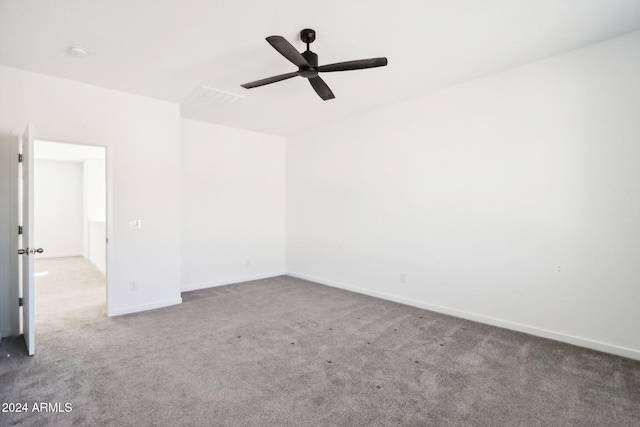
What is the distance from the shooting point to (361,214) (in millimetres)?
4848

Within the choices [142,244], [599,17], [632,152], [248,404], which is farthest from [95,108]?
[632,152]

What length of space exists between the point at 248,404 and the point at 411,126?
3.70 meters

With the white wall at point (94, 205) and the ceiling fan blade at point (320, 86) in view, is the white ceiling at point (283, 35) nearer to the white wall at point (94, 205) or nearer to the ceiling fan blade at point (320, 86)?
the ceiling fan blade at point (320, 86)

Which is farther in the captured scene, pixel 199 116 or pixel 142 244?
pixel 199 116

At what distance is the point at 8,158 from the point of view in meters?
3.20

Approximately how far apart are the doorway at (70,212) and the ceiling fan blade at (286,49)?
541 cm

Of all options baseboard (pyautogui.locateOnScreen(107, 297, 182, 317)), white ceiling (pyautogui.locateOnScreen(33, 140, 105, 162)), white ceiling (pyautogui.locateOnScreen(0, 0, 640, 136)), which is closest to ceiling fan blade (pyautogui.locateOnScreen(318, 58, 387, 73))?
white ceiling (pyautogui.locateOnScreen(0, 0, 640, 136))

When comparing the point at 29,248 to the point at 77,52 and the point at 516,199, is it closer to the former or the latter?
the point at 77,52

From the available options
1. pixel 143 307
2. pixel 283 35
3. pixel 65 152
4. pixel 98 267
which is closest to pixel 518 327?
pixel 283 35

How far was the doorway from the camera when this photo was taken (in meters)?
6.45

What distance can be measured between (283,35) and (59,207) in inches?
360

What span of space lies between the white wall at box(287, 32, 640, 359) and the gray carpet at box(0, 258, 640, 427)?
39cm

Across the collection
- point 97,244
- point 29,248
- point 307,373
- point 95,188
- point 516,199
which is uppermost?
point 95,188

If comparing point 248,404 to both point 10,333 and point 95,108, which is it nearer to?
point 10,333
